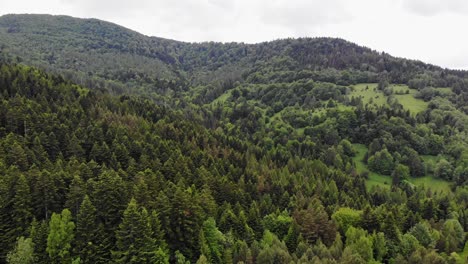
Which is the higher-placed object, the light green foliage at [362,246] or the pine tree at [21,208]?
the pine tree at [21,208]

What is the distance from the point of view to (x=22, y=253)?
62719 mm

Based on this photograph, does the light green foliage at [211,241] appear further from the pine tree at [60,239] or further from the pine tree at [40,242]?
the pine tree at [40,242]

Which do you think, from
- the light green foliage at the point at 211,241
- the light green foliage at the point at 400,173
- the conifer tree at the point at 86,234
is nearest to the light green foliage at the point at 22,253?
the conifer tree at the point at 86,234

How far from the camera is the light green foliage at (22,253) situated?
62.6 metres

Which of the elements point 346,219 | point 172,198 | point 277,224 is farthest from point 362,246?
point 172,198

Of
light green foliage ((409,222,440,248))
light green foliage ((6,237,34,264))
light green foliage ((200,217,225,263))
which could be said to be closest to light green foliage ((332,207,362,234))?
light green foliage ((409,222,440,248))

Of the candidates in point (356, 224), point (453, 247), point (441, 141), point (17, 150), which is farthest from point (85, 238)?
point (441, 141)

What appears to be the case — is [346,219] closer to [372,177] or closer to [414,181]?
[372,177]

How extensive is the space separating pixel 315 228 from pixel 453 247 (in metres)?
39.3

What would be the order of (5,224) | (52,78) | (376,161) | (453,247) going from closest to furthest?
(5,224) < (453,247) < (52,78) < (376,161)

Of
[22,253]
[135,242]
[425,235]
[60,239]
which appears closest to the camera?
[22,253]

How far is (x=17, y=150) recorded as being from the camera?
88.1 m

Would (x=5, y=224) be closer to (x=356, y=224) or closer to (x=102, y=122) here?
(x=102, y=122)

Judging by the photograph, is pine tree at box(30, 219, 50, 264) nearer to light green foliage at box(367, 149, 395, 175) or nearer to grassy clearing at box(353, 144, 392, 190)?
grassy clearing at box(353, 144, 392, 190)
